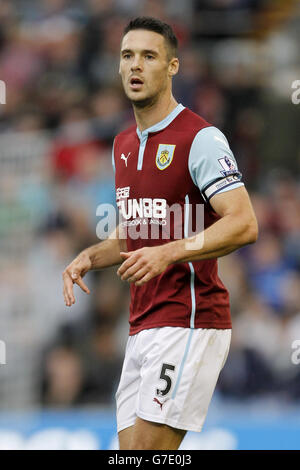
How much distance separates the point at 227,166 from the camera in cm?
421

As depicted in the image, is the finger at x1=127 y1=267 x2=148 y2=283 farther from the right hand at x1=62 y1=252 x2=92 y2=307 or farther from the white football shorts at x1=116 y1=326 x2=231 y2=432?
the right hand at x1=62 y1=252 x2=92 y2=307

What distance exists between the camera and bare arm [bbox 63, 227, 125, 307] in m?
4.64

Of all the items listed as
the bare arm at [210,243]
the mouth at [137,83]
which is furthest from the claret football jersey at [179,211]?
the mouth at [137,83]

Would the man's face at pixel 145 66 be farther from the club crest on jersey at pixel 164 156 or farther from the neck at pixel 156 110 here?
the club crest on jersey at pixel 164 156

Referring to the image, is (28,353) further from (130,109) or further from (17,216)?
(130,109)

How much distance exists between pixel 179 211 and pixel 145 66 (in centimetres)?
77

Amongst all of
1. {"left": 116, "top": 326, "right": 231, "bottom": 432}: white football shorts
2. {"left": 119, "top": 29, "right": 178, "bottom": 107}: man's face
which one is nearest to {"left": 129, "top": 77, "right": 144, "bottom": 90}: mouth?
{"left": 119, "top": 29, "right": 178, "bottom": 107}: man's face

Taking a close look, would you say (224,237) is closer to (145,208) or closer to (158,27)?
(145,208)

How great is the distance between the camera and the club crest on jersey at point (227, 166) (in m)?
4.19

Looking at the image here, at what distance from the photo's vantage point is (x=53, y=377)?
7.92 m

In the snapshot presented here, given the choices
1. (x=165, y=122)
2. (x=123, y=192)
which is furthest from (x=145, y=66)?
(x=123, y=192)

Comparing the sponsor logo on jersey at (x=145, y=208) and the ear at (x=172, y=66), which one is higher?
the ear at (x=172, y=66)

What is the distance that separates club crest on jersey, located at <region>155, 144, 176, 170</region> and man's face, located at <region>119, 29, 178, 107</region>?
278 mm
